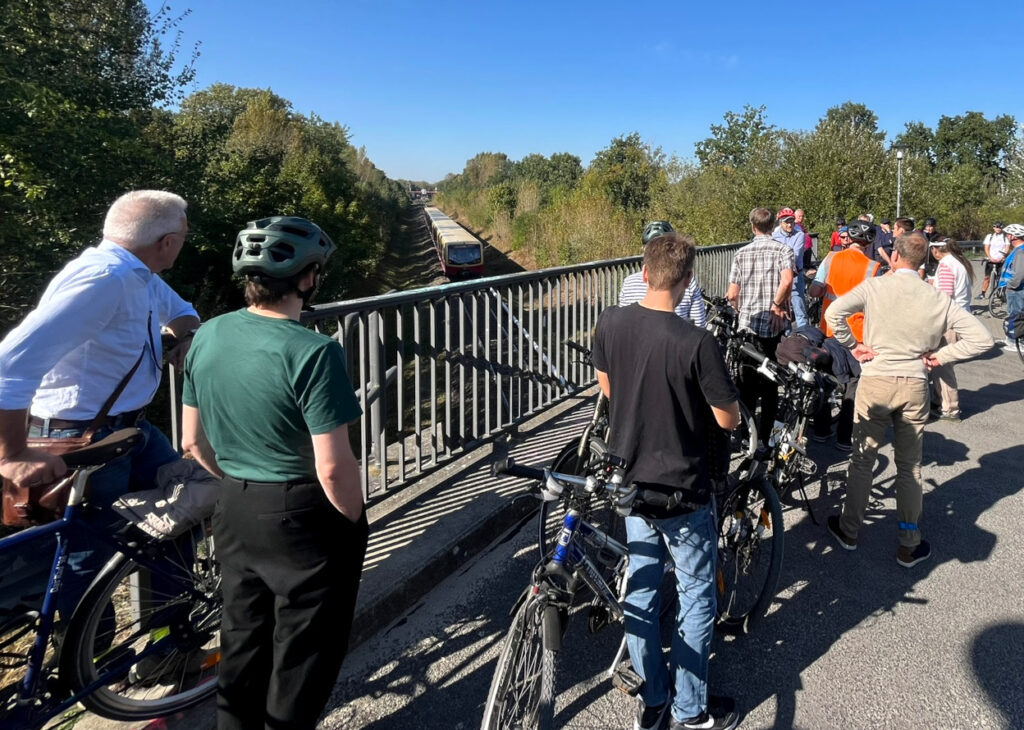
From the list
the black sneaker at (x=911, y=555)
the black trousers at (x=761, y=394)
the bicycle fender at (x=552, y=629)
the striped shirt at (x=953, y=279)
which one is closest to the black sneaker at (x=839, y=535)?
the black sneaker at (x=911, y=555)

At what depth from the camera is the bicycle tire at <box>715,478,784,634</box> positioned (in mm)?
3314

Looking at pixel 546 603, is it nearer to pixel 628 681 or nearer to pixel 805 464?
pixel 628 681

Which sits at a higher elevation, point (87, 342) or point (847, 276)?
point (87, 342)

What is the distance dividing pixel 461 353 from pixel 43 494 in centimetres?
294

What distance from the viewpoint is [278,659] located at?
214 cm

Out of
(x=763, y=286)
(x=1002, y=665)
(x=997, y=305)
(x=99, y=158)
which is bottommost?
(x=1002, y=665)

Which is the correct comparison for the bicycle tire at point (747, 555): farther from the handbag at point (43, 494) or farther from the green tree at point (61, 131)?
the green tree at point (61, 131)

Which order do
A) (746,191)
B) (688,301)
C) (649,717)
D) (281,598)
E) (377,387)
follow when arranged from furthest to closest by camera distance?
(746,191), (688,301), (377,387), (649,717), (281,598)

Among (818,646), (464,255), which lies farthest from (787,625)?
(464,255)

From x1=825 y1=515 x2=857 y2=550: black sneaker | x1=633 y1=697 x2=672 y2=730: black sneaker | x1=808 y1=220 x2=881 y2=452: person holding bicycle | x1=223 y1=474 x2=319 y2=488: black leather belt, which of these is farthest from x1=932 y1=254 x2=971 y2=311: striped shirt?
x1=223 y1=474 x2=319 y2=488: black leather belt

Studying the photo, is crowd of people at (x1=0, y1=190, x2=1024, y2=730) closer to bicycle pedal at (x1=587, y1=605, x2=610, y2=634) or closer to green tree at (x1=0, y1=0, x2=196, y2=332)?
bicycle pedal at (x1=587, y1=605, x2=610, y2=634)

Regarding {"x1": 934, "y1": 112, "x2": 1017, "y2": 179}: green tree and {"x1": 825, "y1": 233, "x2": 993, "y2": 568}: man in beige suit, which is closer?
{"x1": 825, "y1": 233, "x2": 993, "y2": 568}: man in beige suit

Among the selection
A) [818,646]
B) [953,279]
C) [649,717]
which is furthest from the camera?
[953,279]

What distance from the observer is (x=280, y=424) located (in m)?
2.02
